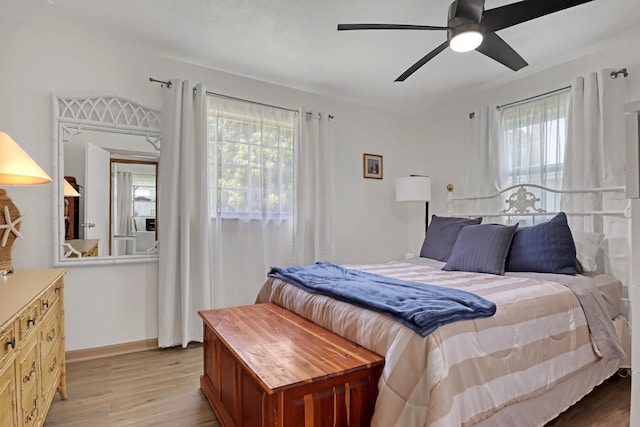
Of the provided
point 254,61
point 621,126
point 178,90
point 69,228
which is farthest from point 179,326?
point 621,126

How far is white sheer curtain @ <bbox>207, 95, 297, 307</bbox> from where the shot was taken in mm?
3236

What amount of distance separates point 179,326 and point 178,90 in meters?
2.04

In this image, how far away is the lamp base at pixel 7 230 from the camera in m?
2.03

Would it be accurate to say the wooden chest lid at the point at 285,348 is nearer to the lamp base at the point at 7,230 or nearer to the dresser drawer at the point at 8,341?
the dresser drawer at the point at 8,341

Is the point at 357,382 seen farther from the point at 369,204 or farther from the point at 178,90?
the point at 369,204

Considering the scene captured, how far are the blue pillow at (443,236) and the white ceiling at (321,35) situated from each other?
4.65 feet

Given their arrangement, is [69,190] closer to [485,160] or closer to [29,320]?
[29,320]

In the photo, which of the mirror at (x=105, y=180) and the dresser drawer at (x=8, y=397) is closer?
the dresser drawer at (x=8, y=397)

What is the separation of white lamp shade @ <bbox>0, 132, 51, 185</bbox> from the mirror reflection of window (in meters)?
0.89

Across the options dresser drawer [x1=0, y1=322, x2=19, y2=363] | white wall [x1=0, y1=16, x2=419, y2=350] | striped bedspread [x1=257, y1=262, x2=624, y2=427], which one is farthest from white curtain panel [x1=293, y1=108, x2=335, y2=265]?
dresser drawer [x1=0, y1=322, x2=19, y2=363]

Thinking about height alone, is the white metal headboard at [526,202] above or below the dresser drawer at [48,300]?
above

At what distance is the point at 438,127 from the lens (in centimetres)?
426

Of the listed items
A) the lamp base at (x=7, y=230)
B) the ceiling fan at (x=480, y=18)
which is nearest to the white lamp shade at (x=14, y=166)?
the lamp base at (x=7, y=230)

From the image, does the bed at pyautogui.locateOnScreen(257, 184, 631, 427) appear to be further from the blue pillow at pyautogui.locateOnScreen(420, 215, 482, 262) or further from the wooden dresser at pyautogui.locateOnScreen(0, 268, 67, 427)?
the wooden dresser at pyautogui.locateOnScreen(0, 268, 67, 427)
